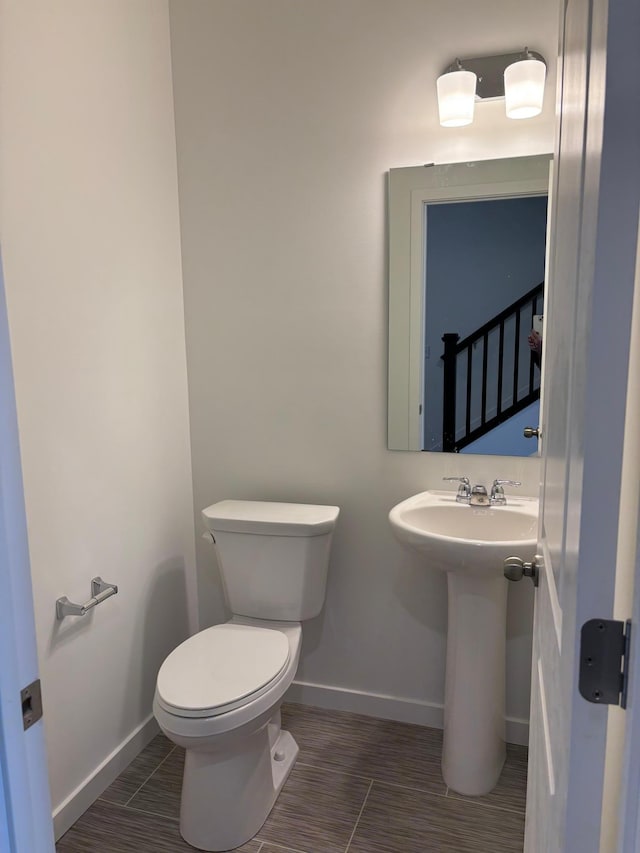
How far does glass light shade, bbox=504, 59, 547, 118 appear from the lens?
180cm

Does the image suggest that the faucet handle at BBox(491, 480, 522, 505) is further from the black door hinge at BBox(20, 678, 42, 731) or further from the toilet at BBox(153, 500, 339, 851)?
the black door hinge at BBox(20, 678, 42, 731)

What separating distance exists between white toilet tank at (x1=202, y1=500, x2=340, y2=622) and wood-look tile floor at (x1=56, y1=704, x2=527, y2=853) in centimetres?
49

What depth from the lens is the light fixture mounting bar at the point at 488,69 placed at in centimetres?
187

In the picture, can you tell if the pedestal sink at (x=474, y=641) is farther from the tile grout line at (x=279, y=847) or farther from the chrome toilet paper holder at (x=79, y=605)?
the chrome toilet paper holder at (x=79, y=605)

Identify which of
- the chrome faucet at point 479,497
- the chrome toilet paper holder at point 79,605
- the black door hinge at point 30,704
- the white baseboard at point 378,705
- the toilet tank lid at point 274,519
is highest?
the black door hinge at point 30,704

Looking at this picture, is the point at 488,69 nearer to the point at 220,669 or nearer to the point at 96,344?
Result: the point at 96,344

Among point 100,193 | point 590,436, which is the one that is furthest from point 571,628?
point 100,193

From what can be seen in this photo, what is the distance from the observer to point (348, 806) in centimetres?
190

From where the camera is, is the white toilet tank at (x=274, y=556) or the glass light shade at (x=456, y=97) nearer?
the glass light shade at (x=456, y=97)

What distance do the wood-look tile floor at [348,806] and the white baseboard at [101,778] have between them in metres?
0.02

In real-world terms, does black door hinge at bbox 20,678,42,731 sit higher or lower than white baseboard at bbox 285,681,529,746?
higher

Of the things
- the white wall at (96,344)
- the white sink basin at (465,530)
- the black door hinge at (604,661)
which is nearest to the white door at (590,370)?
the black door hinge at (604,661)

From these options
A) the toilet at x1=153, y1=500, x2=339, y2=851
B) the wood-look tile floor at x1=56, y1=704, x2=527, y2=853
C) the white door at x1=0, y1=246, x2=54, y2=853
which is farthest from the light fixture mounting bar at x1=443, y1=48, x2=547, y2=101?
the wood-look tile floor at x1=56, y1=704, x2=527, y2=853

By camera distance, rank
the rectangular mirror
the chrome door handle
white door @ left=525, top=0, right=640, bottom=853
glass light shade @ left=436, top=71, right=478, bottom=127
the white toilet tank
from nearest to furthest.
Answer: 1. white door @ left=525, top=0, right=640, bottom=853
2. the chrome door handle
3. glass light shade @ left=436, top=71, right=478, bottom=127
4. the rectangular mirror
5. the white toilet tank
